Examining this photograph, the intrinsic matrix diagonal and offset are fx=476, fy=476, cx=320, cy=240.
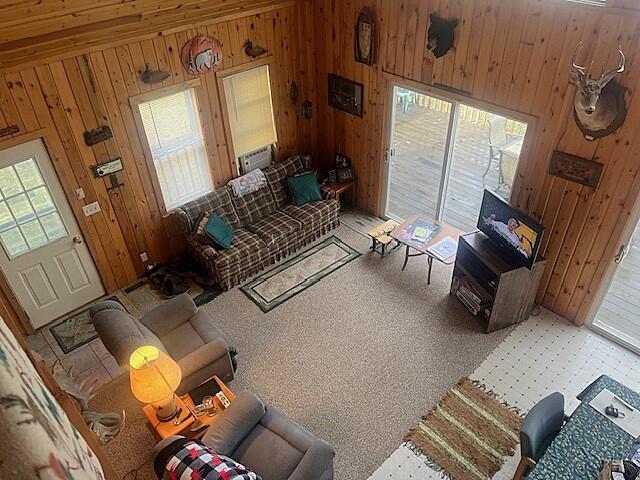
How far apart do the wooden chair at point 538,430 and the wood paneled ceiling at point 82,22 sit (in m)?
4.70

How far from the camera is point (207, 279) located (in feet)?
19.2

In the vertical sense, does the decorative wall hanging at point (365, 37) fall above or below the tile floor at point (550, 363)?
above

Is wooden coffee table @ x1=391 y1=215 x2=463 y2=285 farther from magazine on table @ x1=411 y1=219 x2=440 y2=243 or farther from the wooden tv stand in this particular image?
the wooden tv stand

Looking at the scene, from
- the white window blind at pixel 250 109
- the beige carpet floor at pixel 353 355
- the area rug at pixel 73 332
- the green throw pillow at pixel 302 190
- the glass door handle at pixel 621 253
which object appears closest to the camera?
the beige carpet floor at pixel 353 355

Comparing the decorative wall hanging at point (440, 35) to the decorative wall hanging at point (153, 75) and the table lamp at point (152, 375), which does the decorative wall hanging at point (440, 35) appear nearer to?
the decorative wall hanging at point (153, 75)

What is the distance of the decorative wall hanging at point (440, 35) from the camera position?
4789 millimetres

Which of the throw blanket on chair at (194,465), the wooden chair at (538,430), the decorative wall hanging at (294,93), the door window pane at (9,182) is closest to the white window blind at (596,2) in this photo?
the wooden chair at (538,430)

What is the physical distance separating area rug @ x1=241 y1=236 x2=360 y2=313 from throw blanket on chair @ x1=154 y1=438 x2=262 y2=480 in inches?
101

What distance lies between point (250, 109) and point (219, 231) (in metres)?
1.65

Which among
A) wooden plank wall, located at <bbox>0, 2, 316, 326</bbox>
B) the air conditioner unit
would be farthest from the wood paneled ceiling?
the air conditioner unit

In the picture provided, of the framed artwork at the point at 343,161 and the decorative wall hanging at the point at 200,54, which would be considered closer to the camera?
the decorative wall hanging at the point at 200,54

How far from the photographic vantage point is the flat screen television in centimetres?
448

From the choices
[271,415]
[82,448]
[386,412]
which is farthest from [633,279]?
[82,448]

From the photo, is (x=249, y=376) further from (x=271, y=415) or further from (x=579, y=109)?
(x=579, y=109)
